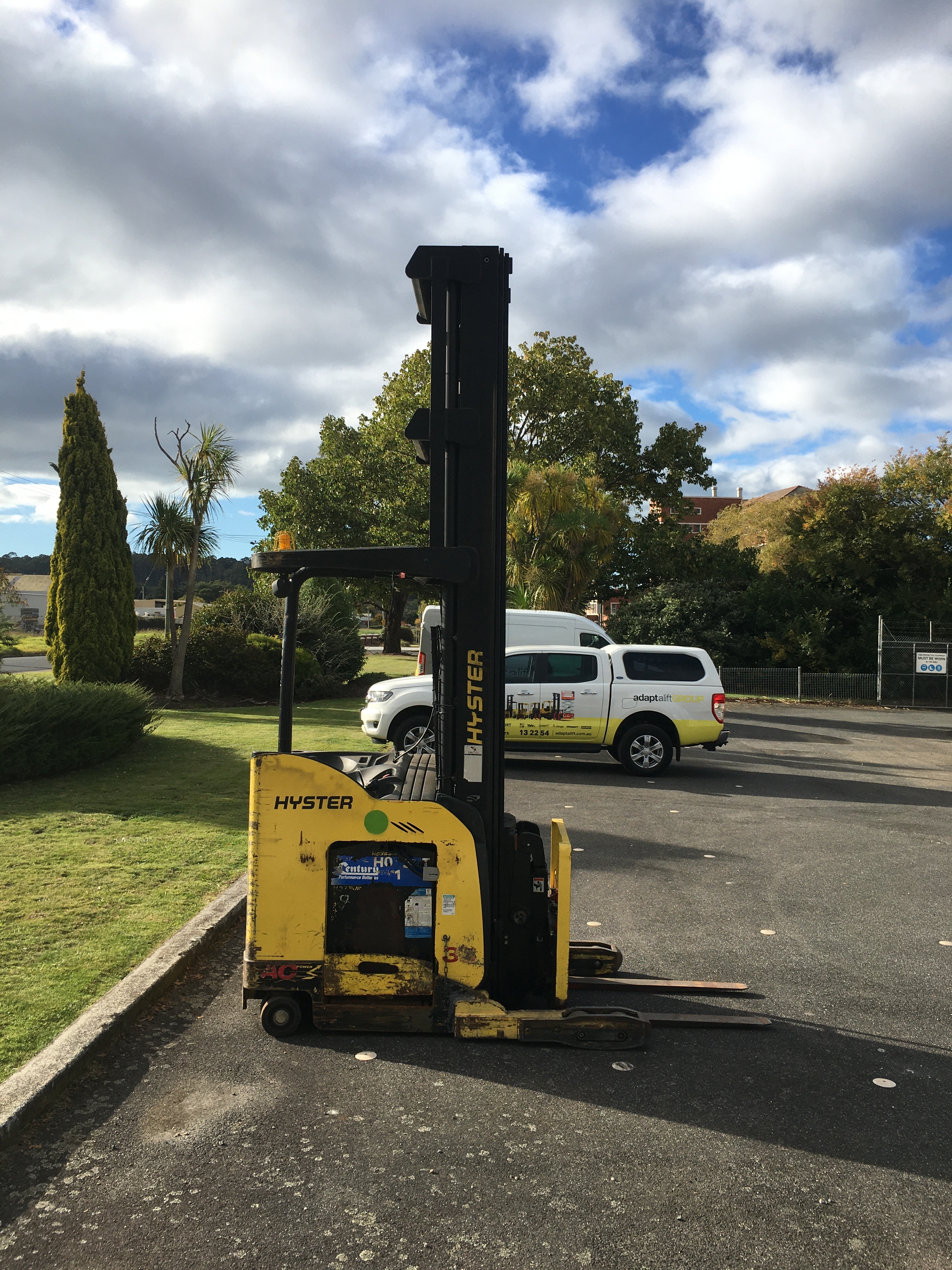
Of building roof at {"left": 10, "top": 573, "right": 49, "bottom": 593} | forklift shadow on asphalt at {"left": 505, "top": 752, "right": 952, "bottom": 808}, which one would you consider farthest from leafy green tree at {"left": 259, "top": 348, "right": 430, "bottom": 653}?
building roof at {"left": 10, "top": 573, "right": 49, "bottom": 593}

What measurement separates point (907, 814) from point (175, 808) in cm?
828

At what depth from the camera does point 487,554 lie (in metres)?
4.80

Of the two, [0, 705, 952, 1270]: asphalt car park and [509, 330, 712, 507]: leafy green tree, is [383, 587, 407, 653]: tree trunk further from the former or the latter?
[0, 705, 952, 1270]: asphalt car park

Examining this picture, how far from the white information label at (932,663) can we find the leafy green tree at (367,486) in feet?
57.5

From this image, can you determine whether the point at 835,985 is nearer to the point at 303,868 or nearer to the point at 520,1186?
the point at 520,1186

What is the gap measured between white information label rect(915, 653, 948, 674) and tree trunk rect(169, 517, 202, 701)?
2134cm

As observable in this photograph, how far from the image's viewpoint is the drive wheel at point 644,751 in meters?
13.5

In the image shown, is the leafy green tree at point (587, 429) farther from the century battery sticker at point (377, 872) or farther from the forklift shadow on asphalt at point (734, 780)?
Result: the century battery sticker at point (377, 872)

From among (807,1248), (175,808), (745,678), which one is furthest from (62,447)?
(745,678)

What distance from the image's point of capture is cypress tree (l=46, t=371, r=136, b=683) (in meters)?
18.4

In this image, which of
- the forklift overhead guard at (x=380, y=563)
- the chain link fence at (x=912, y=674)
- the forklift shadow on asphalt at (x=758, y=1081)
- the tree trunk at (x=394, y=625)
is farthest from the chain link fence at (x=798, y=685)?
the forklift overhead guard at (x=380, y=563)

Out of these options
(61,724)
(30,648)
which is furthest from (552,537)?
(30,648)

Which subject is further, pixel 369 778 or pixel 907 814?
pixel 907 814

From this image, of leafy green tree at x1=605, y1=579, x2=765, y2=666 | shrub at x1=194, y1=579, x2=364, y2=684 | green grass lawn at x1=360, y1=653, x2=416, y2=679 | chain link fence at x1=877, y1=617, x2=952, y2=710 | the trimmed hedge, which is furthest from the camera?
leafy green tree at x1=605, y1=579, x2=765, y2=666
